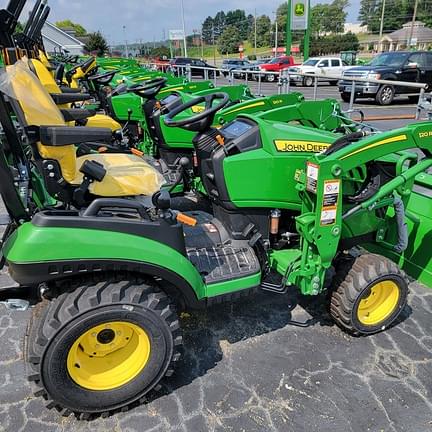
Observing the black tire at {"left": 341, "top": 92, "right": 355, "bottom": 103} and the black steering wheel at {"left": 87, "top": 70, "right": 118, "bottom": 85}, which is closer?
the black steering wheel at {"left": 87, "top": 70, "right": 118, "bottom": 85}

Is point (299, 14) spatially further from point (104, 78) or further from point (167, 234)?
point (167, 234)

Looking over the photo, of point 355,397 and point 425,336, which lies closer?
point 355,397

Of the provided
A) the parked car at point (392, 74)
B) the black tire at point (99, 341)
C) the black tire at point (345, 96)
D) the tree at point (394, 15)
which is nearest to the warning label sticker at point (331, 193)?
the black tire at point (99, 341)

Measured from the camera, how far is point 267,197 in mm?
2580

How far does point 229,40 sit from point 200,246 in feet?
265

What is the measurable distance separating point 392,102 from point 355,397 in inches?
528

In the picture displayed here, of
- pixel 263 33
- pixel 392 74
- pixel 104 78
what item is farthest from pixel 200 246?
pixel 263 33

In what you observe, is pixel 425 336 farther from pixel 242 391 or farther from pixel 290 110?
pixel 290 110

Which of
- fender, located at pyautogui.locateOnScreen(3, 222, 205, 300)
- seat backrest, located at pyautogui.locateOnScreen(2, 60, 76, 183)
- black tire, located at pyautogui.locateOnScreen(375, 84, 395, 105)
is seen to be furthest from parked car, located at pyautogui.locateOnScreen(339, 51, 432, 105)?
fender, located at pyautogui.locateOnScreen(3, 222, 205, 300)

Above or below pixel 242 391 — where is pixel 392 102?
below

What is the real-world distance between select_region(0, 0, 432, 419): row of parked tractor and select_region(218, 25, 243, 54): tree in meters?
74.7

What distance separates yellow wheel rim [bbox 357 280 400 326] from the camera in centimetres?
276

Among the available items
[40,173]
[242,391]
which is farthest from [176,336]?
[40,173]

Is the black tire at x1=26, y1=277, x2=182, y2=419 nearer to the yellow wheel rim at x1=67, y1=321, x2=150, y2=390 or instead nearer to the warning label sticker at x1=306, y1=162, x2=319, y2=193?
the yellow wheel rim at x1=67, y1=321, x2=150, y2=390
